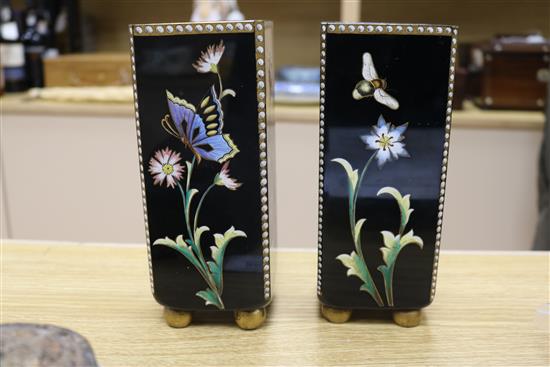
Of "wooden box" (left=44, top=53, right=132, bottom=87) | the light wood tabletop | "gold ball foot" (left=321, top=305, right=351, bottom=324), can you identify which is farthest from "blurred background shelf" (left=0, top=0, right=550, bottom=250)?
"gold ball foot" (left=321, top=305, right=351, bottom=324)

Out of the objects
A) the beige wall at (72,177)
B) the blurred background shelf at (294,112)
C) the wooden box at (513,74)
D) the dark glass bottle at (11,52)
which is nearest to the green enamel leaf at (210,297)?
the blurred background shelf at (294,112)

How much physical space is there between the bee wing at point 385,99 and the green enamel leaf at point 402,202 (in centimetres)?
7

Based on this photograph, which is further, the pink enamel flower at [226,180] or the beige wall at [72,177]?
the beige wall at [72,177]

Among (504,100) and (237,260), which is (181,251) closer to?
(237,260)

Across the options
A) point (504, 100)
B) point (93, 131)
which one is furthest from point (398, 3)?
point (93, 131)

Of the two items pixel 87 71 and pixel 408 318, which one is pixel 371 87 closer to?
pixel 408 318

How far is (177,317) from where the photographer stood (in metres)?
0.54

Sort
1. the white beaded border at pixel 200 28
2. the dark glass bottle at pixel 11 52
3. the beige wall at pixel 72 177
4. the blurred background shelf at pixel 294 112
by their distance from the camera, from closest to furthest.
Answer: the white beaded border at pixel 200 28
the blurred background shelf at pixel 294 112
the beige wall at pixel 72 177
the dark glass bottle at pixel 11 52

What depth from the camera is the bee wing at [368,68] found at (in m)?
0.47

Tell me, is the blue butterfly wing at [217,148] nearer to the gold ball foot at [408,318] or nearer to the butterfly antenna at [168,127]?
the butterfly antenna at [168,127]

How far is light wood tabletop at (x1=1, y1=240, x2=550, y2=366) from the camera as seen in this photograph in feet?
1.61

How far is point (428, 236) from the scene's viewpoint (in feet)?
1.69

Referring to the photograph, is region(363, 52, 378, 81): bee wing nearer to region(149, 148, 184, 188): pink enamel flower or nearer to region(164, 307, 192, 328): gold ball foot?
region(149, 148, 184, 188): pink enamel flower

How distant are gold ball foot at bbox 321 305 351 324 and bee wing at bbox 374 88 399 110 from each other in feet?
0.67
